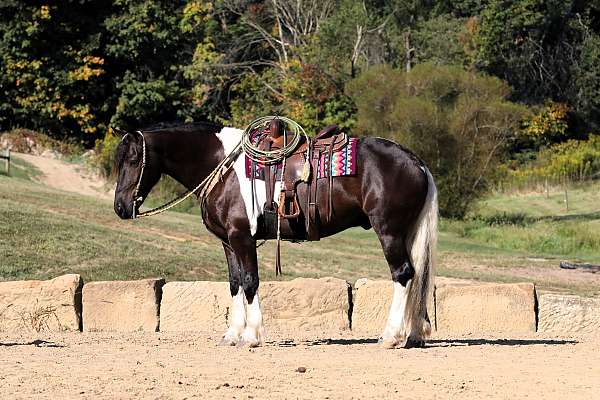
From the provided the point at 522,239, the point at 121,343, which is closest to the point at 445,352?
the point at 121,343

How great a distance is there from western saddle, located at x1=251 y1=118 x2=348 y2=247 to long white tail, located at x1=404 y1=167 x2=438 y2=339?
0.93 m

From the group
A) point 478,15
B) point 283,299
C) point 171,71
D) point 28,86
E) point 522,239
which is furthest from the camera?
point 478,15

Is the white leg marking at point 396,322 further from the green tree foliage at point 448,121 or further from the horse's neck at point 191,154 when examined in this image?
the green tree foliage at point 448,121

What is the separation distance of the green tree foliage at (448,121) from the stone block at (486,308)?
24.3m

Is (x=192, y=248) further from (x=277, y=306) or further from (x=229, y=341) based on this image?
(x=229, y=341)

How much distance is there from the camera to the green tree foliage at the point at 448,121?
38.6 metres

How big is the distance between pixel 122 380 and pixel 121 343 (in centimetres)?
282

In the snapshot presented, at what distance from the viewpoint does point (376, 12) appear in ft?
198

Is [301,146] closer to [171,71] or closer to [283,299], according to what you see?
[283,299]

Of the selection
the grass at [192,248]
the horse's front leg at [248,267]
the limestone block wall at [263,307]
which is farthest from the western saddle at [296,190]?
the grass at [192,248]

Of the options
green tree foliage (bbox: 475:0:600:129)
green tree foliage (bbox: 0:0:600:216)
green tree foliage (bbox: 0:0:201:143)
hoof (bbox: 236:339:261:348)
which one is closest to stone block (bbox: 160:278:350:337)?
hoof (bbox: 236:339:261:348)

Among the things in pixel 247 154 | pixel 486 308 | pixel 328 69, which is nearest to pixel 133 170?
pixel 247 154

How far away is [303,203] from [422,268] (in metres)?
1.39

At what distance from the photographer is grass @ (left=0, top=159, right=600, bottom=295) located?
20500 millimetres
